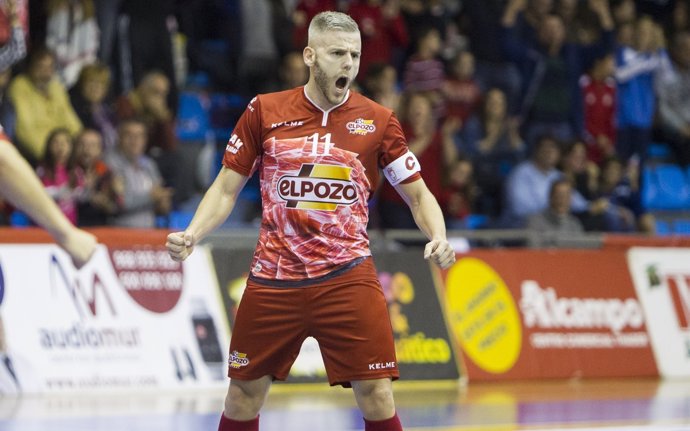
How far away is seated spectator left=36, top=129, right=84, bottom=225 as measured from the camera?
42.4 feet

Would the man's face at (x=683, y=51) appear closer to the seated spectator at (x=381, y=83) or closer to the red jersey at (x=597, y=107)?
the red jersey at (x=597, y=107)

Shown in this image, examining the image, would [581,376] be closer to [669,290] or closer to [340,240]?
[669,290]

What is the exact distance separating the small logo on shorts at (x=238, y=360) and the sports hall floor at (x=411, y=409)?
3061mm

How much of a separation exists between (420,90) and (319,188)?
33.4ft

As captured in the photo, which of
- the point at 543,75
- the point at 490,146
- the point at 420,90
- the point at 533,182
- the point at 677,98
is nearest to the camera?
the point at 533,182

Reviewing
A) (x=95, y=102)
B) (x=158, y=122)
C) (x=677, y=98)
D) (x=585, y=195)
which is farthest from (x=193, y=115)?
(x=677, y=98)

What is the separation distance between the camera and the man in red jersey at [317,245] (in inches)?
262

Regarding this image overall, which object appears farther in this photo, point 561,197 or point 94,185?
point 561,197

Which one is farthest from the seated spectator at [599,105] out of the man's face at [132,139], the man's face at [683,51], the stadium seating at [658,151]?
the man's face at [132,139]

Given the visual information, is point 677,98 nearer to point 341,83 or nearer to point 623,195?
point 623,195

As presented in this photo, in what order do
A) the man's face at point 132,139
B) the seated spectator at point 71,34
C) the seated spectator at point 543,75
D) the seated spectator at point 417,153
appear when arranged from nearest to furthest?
the man's face at point 132,139 → the seated spectator at point 71,34 → the seated spectator at point 417,153 → the seated spectator at point 543,75

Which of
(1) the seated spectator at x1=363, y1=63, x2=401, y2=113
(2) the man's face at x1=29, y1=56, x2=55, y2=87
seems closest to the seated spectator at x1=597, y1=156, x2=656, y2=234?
(1) the seated spectator at x1=363, y1=63, x2=401, y2=113

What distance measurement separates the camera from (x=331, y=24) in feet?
21.9

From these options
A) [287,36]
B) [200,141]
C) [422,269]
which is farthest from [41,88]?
[422,269]
